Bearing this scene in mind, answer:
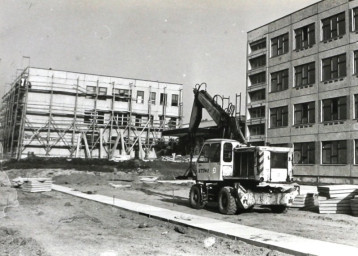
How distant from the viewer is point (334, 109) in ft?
113

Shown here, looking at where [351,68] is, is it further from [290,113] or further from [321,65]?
[290,113]

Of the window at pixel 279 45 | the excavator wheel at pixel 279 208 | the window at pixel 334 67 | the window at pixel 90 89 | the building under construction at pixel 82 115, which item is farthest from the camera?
the window at pixel 90 89

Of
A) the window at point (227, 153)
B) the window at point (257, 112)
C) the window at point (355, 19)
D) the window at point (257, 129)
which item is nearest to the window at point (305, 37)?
the window at point (355, 19)

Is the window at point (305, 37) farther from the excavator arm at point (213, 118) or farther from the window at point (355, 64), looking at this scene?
the excavator arm at point (213, 118)

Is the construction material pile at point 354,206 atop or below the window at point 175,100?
below

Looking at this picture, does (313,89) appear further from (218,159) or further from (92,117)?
(92,117)

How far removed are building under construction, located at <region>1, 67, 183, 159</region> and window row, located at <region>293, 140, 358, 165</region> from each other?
2293 centimetres

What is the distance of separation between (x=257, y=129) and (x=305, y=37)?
11.7 m

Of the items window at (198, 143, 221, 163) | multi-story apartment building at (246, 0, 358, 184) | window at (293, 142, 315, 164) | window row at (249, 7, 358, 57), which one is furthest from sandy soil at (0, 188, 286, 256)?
window row at (249, 7, 358, 57)

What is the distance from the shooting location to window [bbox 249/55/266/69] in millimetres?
45719

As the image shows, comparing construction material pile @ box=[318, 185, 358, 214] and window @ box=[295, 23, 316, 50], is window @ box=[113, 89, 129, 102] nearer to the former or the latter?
window @ box=[295, 23, 316, 50]

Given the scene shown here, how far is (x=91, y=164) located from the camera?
139ft

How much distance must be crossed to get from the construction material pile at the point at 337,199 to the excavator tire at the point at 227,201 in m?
3.70

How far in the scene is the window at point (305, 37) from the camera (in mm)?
37850
